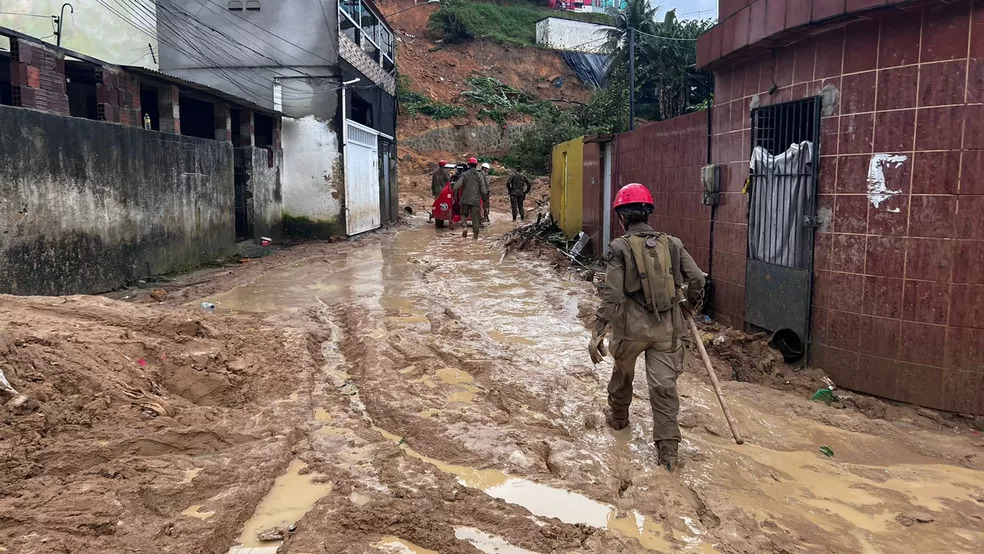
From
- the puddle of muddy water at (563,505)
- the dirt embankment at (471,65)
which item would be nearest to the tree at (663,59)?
the dirt embankment at (471,65)

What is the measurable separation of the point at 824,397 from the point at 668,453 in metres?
2.01

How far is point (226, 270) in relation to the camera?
11.6m

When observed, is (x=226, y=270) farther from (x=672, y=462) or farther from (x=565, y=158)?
(x=672, y=462)

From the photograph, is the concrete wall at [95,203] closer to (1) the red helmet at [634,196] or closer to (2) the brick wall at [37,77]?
(2) the brick wall at [37,77]

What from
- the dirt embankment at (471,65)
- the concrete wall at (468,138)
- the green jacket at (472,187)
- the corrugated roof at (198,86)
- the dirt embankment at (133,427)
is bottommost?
the dirt embankment at (133,427)

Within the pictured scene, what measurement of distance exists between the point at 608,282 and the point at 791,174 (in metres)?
2.76

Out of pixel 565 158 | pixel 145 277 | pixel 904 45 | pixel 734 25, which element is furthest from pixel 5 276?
pixel 565 158

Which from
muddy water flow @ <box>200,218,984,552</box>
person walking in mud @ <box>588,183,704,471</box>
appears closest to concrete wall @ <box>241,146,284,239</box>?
muddy water flow @ <box>200,218,984,552</box>

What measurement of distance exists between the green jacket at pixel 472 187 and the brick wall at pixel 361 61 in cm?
405

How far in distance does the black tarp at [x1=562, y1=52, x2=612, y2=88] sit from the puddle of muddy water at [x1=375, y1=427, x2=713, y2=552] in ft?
148

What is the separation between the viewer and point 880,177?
5.32m

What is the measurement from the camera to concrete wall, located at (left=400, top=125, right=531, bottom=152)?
115ft

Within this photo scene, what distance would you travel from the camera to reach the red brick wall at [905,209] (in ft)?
16.1

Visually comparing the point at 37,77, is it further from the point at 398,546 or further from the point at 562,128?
the point at 562,128
